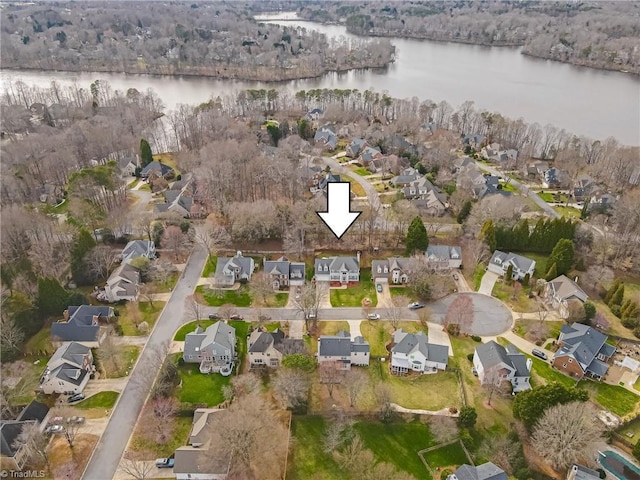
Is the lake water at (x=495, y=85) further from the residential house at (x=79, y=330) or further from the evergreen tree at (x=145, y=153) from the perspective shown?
the residential house at (x=79, y=330)

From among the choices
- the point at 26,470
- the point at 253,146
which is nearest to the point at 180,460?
the point at 26,470

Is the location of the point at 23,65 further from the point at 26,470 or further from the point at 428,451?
the point at 428,451

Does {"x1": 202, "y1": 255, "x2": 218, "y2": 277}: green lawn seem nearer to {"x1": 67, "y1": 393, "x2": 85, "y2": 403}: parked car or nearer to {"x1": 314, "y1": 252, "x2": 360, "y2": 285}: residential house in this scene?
{"x1": 314, "y1": 252, "x2": 360, "y2": 285}: residential house

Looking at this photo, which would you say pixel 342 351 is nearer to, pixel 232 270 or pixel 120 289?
pixel 232 270

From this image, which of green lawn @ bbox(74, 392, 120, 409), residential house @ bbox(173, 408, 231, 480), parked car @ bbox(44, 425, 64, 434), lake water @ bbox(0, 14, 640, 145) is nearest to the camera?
residential house @ bbox(173, 408, 231, 480)

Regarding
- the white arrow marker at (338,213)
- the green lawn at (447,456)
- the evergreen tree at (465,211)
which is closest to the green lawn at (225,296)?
the white arrow marker at (338,213)

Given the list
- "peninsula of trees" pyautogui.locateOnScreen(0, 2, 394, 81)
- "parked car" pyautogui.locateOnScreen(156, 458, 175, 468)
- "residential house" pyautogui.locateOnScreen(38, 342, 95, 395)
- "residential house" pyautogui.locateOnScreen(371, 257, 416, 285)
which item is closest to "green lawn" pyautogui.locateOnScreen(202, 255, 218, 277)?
"residential house" pyautogui.locateOnScreen(38, 342, 95, 395)
